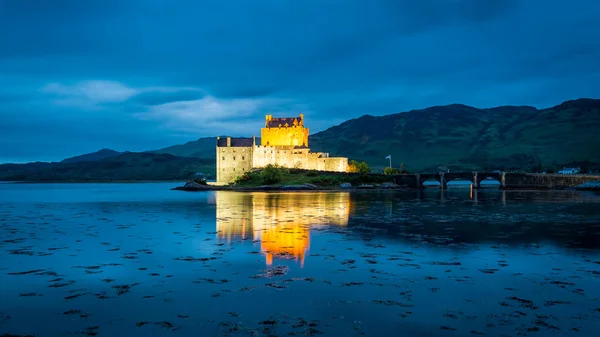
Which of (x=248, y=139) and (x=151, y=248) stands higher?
(x=248, y=139)

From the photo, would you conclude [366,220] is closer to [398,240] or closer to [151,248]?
[398,240]

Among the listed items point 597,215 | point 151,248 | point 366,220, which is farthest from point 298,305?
point 597,215

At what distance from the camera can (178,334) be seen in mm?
11852

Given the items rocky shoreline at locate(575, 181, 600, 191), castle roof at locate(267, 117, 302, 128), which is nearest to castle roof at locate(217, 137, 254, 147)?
castle roof at locate(267, 117, 302, 128)

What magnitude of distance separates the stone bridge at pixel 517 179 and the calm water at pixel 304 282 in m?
89.9

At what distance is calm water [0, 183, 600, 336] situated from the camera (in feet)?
41.1

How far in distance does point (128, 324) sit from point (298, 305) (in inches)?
187

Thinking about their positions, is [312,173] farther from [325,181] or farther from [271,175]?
[271,175]

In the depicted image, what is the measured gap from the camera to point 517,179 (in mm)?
124000

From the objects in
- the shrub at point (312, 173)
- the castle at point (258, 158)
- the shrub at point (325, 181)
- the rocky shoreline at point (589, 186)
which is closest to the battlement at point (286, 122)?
the castle at point (258, 158)

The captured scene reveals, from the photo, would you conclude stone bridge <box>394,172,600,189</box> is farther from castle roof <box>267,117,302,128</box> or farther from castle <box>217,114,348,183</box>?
castle roof <box>267,117,302,128</box>

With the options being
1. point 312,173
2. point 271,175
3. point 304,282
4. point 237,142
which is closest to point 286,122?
point 237,142

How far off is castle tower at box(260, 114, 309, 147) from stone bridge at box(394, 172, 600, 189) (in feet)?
100

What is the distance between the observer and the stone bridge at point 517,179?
111 m
